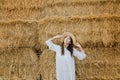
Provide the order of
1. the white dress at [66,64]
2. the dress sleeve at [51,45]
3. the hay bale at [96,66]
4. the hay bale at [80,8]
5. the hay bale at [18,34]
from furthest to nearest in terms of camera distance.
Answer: the hay bale at [18,34] → the hay bale at [80,8] → the hay bale at [96,66] → the dress sleeve at [51,45] → the white dress at [66,64]

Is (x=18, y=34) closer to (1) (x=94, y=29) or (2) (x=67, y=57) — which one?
(2) (x=67, y=57)

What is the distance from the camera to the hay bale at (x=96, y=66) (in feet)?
21.4

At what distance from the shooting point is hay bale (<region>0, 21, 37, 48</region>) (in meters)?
6.81

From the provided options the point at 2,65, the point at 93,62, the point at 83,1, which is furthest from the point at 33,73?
the point at 83,1

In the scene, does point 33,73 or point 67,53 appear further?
point 33,73

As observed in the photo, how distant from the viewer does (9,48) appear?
6812 mm

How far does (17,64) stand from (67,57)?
38.1 inches

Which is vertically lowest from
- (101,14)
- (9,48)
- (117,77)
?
(117,77)

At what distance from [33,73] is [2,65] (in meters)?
0.51

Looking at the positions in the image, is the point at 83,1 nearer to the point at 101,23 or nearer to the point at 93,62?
the point at 101,23

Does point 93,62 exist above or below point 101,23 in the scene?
below

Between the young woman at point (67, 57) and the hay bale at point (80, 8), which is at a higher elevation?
the hay bale at point (80, 8)

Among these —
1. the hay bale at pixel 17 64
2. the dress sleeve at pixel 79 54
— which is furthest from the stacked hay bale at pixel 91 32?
the dress sleeve at pixel 79 54

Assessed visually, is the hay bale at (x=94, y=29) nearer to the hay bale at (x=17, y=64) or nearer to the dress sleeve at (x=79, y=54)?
the dress sleeve at (x=79, y=54)
